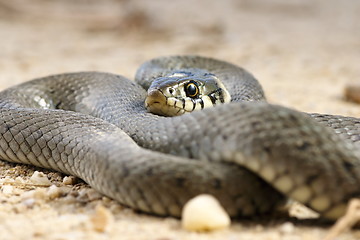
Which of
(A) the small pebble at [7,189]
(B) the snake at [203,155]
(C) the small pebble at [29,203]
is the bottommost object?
(A) the small pebble at [7,189]

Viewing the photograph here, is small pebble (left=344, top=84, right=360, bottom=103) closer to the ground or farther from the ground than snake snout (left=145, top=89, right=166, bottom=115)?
closer to the ground

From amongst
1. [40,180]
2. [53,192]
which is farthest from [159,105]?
[53,192]

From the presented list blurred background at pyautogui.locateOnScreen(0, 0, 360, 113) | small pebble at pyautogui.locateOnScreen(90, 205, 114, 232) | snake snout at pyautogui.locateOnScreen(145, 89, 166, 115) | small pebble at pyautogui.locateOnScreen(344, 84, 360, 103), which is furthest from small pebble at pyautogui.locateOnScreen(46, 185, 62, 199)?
small pebble at pyautogui.locateOnScreen(344, 84, 360, 103)

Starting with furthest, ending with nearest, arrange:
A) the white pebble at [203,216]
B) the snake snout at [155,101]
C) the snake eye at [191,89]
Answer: the snake eye at [191,89] < the snake snout at [155,101] < the white pebble at [203,216]

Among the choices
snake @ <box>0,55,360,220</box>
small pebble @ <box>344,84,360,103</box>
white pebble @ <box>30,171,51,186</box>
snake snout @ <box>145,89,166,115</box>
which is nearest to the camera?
snake @ <box>0,55,360,220</box>

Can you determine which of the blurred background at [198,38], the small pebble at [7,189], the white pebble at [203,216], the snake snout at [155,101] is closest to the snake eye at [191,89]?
the snake snout at [155,101]

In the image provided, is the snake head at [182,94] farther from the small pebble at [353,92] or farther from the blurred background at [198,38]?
the small pebble at [353,92]

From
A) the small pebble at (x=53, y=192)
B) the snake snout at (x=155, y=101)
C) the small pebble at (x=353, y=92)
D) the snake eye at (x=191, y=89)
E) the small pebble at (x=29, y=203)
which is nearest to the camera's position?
the small pebble at (x=29, y=203)

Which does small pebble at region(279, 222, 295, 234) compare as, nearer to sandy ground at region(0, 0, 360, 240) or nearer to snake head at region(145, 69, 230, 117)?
Answer: sandy ground at region(0, 0, 360, 240)
